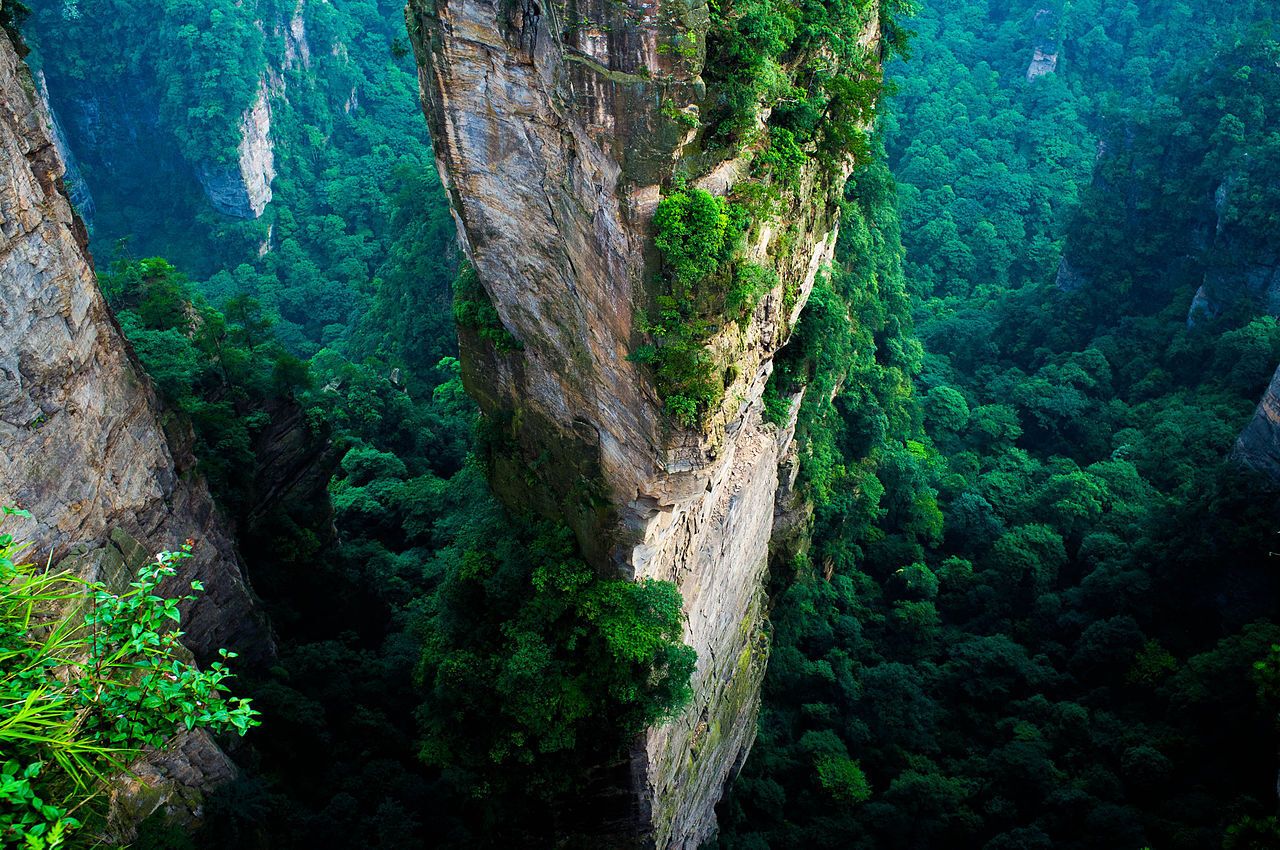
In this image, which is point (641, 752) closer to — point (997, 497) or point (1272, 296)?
point (997, 497)

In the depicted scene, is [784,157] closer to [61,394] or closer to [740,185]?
[740,185]

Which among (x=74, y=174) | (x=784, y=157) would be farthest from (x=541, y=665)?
(x=74, y=174)

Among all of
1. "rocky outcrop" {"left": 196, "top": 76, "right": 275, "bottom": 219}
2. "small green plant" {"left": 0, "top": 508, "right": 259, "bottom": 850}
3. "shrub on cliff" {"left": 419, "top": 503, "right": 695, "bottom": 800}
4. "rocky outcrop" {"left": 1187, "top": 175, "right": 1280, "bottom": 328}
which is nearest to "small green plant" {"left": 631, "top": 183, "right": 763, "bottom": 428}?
"shrub on cliff" {"left": 419, "top": 503, "right": 695, "bottom": 800}

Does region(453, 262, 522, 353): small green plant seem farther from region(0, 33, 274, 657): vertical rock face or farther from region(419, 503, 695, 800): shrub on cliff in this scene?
region(0, 33, 274, 657): vertical rock face

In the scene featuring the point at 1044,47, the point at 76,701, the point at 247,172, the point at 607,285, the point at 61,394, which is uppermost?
the point at 607,285

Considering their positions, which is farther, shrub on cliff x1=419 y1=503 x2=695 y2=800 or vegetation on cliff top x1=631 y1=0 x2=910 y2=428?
shrub on cliff x1=419 y1=503 x2=695 y2=800

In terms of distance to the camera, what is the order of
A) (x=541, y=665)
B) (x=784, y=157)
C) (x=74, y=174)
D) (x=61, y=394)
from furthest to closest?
(x=74, y=174)
(x=541, y=665)
(x=61, y=394)
(x=784, y=157)

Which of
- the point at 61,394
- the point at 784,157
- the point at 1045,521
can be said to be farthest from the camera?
the point at 1045,521
